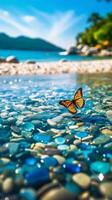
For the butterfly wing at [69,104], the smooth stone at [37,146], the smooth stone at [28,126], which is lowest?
the smooth stone at [37,146]

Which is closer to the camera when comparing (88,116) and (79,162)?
(79,162)

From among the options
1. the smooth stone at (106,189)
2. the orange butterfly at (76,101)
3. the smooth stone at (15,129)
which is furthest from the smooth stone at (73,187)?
the orange butterfly at (76,101)

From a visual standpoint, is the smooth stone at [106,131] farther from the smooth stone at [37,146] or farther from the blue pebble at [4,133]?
the blue pebble at [4,133]

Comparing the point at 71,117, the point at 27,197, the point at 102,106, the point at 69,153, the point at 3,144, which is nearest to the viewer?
the point at 27,197

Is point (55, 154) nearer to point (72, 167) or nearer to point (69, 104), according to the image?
point (72, 167)

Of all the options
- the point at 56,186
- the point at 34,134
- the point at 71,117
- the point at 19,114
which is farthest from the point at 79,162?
the point at 19,114

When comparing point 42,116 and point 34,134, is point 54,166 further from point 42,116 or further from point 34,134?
point 42,116

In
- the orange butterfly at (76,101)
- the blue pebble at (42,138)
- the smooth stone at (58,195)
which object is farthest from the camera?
the orange butterfly at (76,101)

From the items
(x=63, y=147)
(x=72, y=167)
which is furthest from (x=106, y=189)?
(x=63, y=147)
